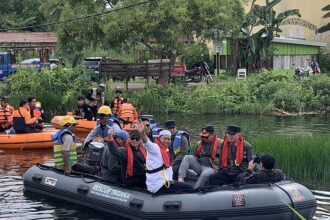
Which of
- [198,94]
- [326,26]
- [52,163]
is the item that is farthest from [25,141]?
[326,26]

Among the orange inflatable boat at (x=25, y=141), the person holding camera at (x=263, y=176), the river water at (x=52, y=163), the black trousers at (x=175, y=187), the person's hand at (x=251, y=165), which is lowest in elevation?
the river water at (x=52, y=163)

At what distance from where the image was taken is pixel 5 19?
49562mm

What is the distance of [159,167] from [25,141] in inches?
356

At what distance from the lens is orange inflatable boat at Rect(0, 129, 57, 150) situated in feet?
63.3

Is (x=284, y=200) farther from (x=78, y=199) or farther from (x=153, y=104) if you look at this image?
(x=153, y=104)

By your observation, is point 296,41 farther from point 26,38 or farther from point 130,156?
point 130,156

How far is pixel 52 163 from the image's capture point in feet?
58.2

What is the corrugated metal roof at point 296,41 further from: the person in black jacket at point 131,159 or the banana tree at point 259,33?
the person in black jacket at point 131,159

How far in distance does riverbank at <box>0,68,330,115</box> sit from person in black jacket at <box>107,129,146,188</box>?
16479 mm

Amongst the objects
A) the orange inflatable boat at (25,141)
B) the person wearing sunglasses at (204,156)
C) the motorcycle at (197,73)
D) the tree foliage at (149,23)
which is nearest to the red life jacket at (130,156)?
the person wearing sunglasses at (204,156)

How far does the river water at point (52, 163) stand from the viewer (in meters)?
12.9

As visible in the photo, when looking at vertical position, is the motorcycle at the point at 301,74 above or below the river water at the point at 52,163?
above

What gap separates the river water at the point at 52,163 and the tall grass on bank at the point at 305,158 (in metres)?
0.36

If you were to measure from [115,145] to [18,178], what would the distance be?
4.67 meters
